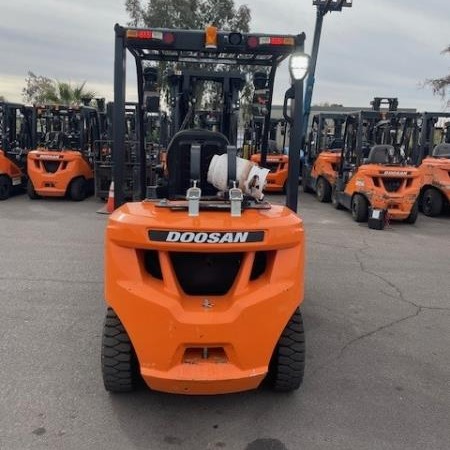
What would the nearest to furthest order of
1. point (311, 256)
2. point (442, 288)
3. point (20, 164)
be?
point (442, 288)
point (311, 256)
point (20, 164)

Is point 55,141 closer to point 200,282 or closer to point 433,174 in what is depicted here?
point 433,174

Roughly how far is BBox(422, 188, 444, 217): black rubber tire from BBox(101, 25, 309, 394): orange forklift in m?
9.37

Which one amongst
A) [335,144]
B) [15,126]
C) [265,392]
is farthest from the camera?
[335,144]

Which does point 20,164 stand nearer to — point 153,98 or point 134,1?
point 153,98

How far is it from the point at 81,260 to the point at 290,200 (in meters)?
3.70

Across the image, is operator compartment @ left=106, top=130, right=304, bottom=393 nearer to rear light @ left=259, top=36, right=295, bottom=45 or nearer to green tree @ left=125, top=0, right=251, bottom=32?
rear light @ left=259, top=36, right=295, bottom=45

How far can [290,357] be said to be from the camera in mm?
3396

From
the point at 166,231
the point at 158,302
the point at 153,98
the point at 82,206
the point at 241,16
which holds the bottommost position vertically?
the point at 82,206

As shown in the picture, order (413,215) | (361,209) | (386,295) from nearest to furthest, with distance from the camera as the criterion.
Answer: (386,295), (361,209), (413,215)

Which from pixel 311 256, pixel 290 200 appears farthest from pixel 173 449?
pixel 311 256

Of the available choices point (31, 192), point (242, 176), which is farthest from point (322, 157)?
point (242, 176)

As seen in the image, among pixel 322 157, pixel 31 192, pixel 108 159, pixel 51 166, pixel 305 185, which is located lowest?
pixel 31 192

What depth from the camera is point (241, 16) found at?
24250 millimetres

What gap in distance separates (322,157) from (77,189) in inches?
252
